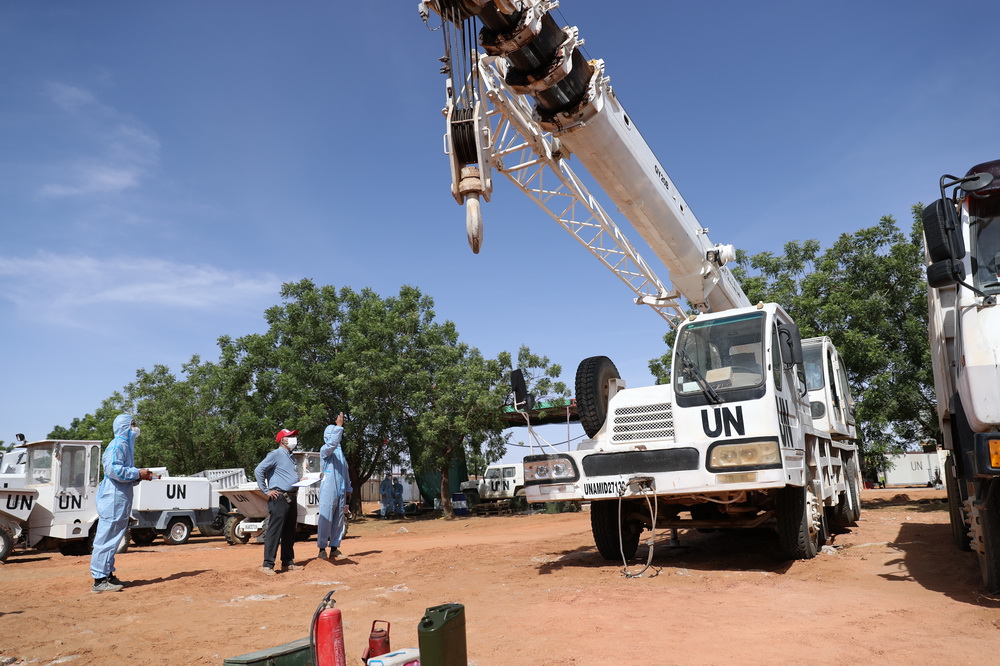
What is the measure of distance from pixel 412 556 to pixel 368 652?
8035mm

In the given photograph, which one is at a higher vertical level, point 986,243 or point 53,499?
point 986,243

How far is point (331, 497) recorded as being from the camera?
402 inches

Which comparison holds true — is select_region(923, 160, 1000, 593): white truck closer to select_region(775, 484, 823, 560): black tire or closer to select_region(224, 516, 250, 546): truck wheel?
select_region(775, 484, 823, 560): black tire

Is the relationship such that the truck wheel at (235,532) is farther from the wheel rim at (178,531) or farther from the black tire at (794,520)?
the black tire at (794,520)

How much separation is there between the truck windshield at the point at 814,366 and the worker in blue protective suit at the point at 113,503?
9.11 m

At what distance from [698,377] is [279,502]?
539 centimetres

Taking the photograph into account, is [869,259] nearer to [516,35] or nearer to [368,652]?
[516,35]

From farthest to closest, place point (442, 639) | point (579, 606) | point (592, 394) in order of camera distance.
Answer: point (592, 394), point (579, 606), point (442, 639)

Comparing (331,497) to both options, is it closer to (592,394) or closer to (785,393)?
(592,394)

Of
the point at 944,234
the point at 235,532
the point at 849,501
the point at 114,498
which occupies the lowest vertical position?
the point at 235,532

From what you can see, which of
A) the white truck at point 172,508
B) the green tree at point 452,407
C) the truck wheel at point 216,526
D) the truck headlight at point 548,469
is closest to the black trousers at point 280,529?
the truck headlight at point 548,469

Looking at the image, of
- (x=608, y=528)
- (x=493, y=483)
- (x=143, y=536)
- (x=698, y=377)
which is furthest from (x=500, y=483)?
(x=698, y=377)

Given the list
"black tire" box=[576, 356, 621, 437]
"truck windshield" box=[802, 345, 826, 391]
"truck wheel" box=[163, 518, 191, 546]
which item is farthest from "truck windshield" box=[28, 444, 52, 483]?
"truck windshield" box=[802, 345, 826, 391]

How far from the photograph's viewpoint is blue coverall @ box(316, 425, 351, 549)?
10094mm
